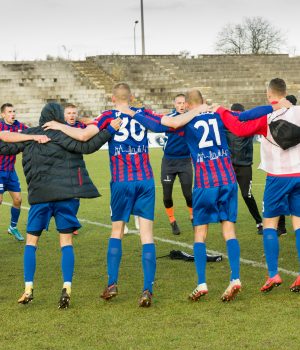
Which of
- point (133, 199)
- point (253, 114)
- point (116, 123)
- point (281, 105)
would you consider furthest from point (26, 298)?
point (281, 105)

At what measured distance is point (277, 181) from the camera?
292 inches

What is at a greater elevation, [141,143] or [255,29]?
[255,29]

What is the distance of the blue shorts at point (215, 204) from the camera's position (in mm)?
7238

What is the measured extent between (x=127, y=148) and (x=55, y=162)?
754mm

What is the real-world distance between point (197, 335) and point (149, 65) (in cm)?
4053

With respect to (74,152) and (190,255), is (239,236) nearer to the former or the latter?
(190,255)

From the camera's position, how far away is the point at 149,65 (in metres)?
45.7

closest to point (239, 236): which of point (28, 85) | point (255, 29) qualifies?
point (28, 85)

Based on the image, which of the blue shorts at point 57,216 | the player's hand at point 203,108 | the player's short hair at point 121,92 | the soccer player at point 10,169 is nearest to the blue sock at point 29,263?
the blue shorts at point 57,216

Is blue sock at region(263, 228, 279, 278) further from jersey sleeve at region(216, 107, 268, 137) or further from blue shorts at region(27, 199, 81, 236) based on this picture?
blue shorts at region(27, 199, 81, 236)

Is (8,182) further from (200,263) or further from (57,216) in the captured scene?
(200,263)

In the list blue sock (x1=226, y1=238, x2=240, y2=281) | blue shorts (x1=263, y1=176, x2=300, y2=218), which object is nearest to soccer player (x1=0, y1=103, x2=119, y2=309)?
blue sock (x1=226, y1=238, x2=240, y2=281)

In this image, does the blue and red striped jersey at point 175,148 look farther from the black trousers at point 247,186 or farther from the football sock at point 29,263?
the football sock at point 29,263

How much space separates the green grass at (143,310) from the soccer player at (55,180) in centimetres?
52
